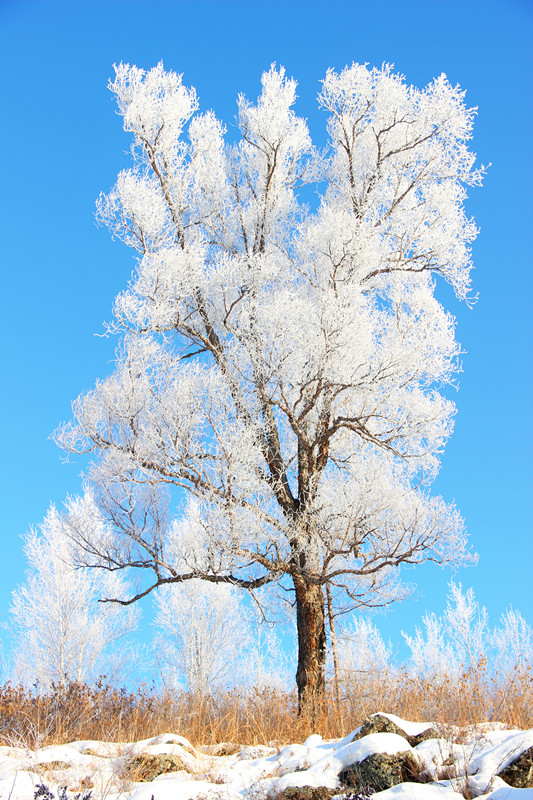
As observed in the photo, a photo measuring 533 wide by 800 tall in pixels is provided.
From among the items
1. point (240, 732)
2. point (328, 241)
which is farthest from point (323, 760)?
point (328, 241)

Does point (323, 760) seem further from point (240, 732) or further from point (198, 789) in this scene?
point (240, 732)

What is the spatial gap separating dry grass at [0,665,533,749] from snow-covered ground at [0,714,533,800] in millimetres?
785

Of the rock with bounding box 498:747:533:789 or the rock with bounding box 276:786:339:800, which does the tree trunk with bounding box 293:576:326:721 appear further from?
the rock with bounding box 498:747:533:789

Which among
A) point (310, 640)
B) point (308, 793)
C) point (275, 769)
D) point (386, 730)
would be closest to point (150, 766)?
point (275, 769)

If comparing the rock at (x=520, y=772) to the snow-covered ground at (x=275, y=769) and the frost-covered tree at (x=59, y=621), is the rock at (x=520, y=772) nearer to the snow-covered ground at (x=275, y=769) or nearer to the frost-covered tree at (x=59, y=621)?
the snow-covered ground at (x=275, y=769)

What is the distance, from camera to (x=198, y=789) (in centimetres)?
406

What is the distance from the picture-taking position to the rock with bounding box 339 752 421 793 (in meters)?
3.83

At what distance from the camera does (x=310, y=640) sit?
27.4 ft

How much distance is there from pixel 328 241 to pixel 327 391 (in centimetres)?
204

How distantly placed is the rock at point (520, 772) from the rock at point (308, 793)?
1.01 m

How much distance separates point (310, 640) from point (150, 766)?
12.8 ft

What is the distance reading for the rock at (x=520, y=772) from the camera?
365 centimetres

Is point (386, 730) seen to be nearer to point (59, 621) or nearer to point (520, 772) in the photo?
point (520, 772)

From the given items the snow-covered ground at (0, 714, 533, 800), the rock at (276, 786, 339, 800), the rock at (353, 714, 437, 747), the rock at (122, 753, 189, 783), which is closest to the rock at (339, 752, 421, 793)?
the snow-covered ground at (0, 714, 533, 800)
